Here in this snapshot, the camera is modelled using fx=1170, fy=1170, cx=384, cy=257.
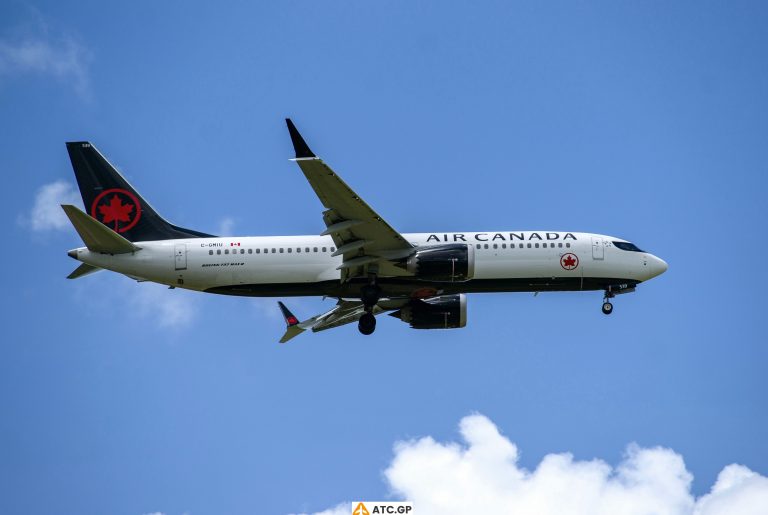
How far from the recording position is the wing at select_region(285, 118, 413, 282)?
150 ft

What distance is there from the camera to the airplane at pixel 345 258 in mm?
51000

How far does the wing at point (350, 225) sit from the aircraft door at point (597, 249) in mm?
9360

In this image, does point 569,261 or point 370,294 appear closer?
point 370,294

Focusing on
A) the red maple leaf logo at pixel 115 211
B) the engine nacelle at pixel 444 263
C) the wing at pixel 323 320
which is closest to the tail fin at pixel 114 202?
the red maple leaf logo at pixel 115 211

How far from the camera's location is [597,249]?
181 ft

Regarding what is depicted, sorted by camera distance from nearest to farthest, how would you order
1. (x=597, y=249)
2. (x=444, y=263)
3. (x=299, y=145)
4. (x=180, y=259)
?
(x=299, y=145) < (x=444, y=263) < (x=180, y=259) < (x=597, y=249)

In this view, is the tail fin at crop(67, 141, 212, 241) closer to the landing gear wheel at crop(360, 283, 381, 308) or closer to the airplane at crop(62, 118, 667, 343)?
the airplane at crop(62, 118, 667, 343)

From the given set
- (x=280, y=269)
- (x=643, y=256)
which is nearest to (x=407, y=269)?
(x=280, y=269)

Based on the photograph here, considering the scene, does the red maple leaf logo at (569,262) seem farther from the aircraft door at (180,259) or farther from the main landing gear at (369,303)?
the aircraft door at (180,259)

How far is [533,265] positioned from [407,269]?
627 centimetres

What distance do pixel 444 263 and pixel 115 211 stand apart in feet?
52.6

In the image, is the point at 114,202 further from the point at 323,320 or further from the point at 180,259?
the point at 323,320

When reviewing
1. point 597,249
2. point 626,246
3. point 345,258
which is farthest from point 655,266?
point 345,258

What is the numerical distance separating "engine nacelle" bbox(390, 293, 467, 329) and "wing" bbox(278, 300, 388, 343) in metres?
2.52
